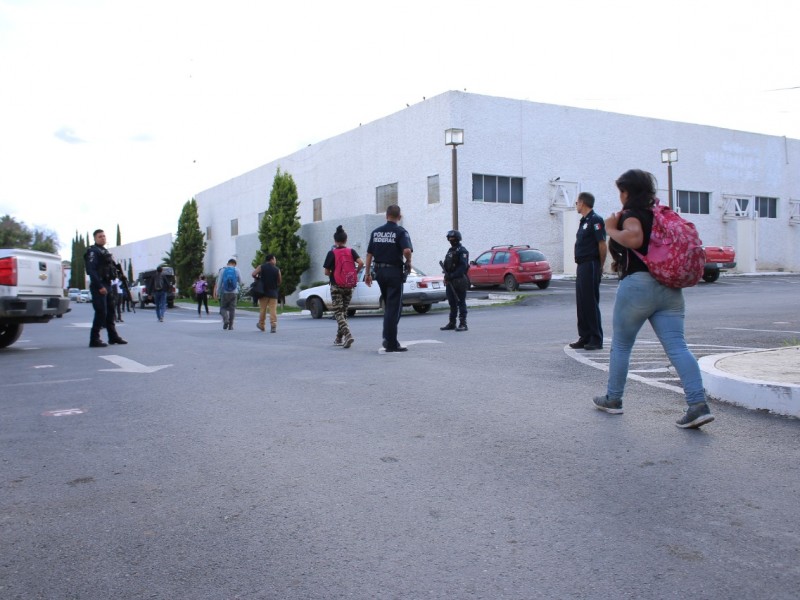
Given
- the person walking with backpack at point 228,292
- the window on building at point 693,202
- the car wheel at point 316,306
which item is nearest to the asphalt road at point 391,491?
the person walking with backpack at point 228,292

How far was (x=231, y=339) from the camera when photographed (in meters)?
13.7

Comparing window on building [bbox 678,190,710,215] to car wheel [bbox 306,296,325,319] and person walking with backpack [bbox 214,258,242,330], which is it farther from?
person walking with backpack [bbox 214,258,242,330]

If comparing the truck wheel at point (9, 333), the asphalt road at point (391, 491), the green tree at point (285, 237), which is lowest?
the asphalt road at point (391, 491)

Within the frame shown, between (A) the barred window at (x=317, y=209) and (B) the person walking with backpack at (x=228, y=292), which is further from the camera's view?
(A) the barred window at (x=317, y=209)

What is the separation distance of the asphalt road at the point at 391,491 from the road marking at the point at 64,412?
0.13ft

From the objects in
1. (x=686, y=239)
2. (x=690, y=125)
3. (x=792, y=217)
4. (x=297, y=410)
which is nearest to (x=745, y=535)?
(x=686, y=239)

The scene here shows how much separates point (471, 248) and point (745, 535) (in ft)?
95.0

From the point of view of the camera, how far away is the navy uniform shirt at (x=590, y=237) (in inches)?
364

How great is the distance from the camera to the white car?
20359 mm

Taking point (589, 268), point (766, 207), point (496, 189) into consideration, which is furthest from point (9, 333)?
point (766, 207)

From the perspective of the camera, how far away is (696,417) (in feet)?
16.2

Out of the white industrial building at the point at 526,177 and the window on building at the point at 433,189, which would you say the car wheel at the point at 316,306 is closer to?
the white industrial building at the point at 526,177

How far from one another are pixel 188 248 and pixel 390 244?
156 ft

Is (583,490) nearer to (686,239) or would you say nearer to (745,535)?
(745,535)
